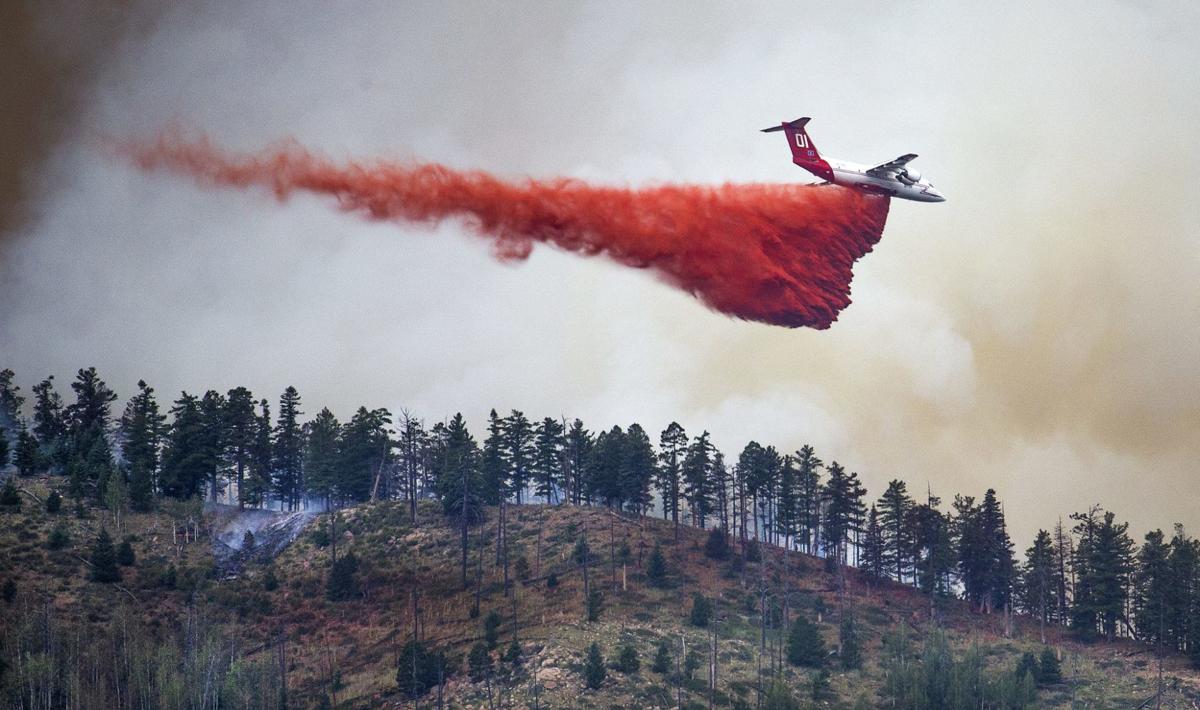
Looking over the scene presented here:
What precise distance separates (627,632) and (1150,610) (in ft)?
161

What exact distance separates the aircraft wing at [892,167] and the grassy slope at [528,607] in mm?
42287

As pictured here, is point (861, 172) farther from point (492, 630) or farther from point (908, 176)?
point (492, 630)

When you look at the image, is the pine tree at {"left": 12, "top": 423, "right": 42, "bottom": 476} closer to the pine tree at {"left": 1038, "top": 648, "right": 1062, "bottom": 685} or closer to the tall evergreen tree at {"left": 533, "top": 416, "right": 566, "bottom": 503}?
the tall evergreen tree at {"left": 533, "top": 416, "right": 566, "bottom": 503}

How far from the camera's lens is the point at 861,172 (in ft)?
356

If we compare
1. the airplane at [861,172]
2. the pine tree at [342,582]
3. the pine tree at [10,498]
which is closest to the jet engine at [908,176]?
the airplane at [861,172]

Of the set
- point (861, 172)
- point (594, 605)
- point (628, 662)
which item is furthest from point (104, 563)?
point (861, 172)

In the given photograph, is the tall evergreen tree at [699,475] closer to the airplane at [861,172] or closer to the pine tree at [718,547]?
the pine tree at [718,547]

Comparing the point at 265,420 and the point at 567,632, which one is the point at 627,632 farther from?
the point at 265,420

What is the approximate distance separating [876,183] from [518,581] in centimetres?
5248

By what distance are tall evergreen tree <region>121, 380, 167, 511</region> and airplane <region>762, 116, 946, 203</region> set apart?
75.5 m

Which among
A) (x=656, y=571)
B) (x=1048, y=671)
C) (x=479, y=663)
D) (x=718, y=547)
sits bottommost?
(x=1048, y=671)

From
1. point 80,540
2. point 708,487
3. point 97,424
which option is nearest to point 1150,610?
point 708,487

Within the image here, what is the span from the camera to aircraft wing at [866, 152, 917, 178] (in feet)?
350

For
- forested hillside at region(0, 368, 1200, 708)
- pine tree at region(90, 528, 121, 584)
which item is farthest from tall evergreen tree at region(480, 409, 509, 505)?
pine tree at region(90, 528, 121, 584)
